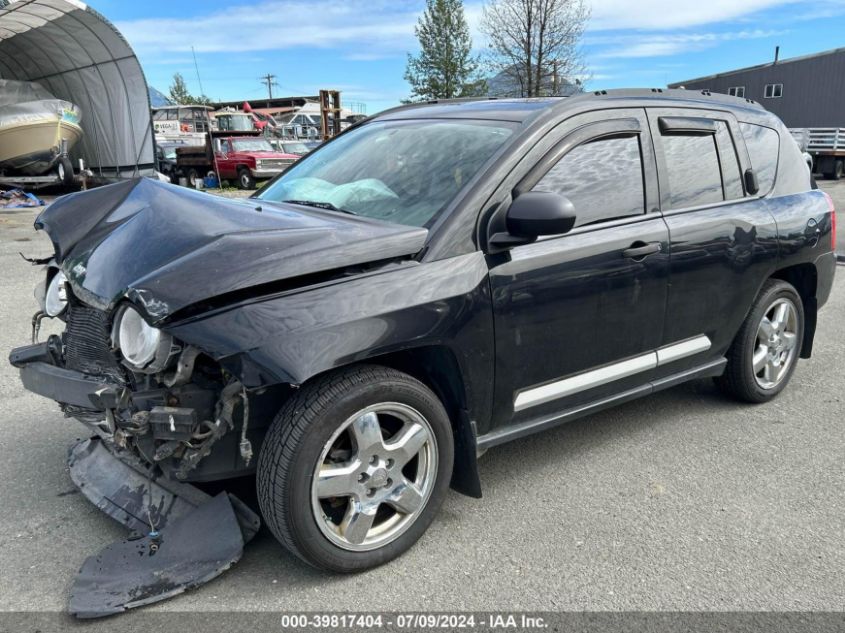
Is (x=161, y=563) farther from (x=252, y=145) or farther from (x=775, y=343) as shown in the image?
(x=252, y=145)

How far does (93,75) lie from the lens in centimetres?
2056

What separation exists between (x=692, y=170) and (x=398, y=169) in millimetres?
1652

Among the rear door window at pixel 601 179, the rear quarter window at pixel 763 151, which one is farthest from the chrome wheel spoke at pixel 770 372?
the rear door window at pixel 601 179

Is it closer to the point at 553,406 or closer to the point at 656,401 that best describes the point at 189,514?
the point at 553,406

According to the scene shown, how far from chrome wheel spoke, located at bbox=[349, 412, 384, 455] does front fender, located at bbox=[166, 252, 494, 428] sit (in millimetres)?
247

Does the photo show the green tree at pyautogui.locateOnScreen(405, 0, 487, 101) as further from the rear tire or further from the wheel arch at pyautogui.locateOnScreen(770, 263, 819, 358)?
the wheel arch at pyautogui.locateOnScreen(770, 263, 819, 358)

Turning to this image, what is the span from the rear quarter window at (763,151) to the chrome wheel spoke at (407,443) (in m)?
2.74

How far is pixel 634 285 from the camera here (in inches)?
134

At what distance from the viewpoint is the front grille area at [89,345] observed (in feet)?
8.93

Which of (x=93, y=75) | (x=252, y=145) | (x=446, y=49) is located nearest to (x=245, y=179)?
(x=252, y=145)

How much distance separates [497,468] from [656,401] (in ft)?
4.86

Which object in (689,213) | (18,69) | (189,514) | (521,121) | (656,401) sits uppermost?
(18,69)

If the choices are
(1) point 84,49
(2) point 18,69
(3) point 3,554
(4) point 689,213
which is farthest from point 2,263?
(2) point 18,69

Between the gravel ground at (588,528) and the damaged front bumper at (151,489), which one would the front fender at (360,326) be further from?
the gravel ground at (588,528)
